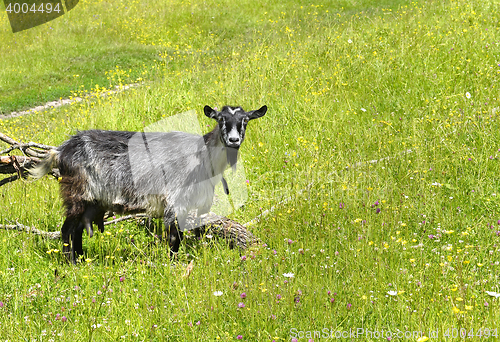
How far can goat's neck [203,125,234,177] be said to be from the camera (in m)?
5.39

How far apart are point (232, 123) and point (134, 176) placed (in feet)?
5.49

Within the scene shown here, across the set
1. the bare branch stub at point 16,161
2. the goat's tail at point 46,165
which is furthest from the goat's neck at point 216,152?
the bare branch stub at point 16,161

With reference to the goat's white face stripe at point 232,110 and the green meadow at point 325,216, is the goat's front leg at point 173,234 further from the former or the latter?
the goat's white face stripe at point 232,110

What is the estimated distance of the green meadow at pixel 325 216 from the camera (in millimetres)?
3740

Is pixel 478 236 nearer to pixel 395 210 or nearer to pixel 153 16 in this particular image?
pixel 395 210

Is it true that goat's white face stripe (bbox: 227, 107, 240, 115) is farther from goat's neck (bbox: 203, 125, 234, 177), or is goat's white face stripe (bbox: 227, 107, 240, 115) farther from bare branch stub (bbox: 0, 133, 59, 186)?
bare branch stub (bbox: 0, 133, 59, 186)

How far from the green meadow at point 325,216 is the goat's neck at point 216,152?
2.76ft

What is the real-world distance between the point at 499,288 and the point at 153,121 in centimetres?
677

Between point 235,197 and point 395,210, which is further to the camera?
point 235,197

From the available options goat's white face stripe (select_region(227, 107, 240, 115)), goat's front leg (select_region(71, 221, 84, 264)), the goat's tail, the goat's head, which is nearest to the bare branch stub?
the goat's tail

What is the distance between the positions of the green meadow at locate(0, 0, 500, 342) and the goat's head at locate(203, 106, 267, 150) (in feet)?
3.59

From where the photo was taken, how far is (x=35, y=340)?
3609mm

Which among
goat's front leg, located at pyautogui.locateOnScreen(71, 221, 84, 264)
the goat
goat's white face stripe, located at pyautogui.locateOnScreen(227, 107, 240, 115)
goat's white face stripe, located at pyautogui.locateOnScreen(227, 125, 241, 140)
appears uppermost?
goat's white face stripe, located at pyautogui.locateOnScreen(227, 107, 240, 115)

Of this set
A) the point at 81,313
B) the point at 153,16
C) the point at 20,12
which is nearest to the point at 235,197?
the point at 81,313
